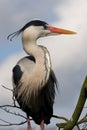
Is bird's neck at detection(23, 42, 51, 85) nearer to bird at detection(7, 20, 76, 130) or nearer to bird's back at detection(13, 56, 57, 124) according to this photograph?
bird at detection(7, 20, 76, 130)

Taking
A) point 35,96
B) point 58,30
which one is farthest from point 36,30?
point 35,96

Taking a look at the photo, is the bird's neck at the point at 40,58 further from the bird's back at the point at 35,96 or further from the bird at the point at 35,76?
the bird's back at the point at 35,96

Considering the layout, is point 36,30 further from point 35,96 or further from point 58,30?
point 35,96

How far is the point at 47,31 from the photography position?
563cm

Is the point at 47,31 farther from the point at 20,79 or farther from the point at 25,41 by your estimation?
the point at 20,79

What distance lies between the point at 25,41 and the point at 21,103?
87cm

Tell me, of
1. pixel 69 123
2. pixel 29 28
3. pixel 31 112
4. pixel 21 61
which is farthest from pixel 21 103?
pixel 69 123

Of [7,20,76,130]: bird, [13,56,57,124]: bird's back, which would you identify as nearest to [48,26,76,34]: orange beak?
[7,20,76,130]: bird

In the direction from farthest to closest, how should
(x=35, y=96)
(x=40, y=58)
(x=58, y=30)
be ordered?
1. (x=35, y=96)
2. (x=58, y=30)
3. (x=40, y=58)

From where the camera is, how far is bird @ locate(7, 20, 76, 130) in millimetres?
5410

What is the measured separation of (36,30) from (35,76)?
0.62 metres

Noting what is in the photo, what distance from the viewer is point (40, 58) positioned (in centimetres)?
539

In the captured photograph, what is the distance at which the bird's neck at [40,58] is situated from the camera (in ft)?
17.5

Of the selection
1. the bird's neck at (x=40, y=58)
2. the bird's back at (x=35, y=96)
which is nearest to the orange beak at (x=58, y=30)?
the bird's neck at (x=40, y=58)
